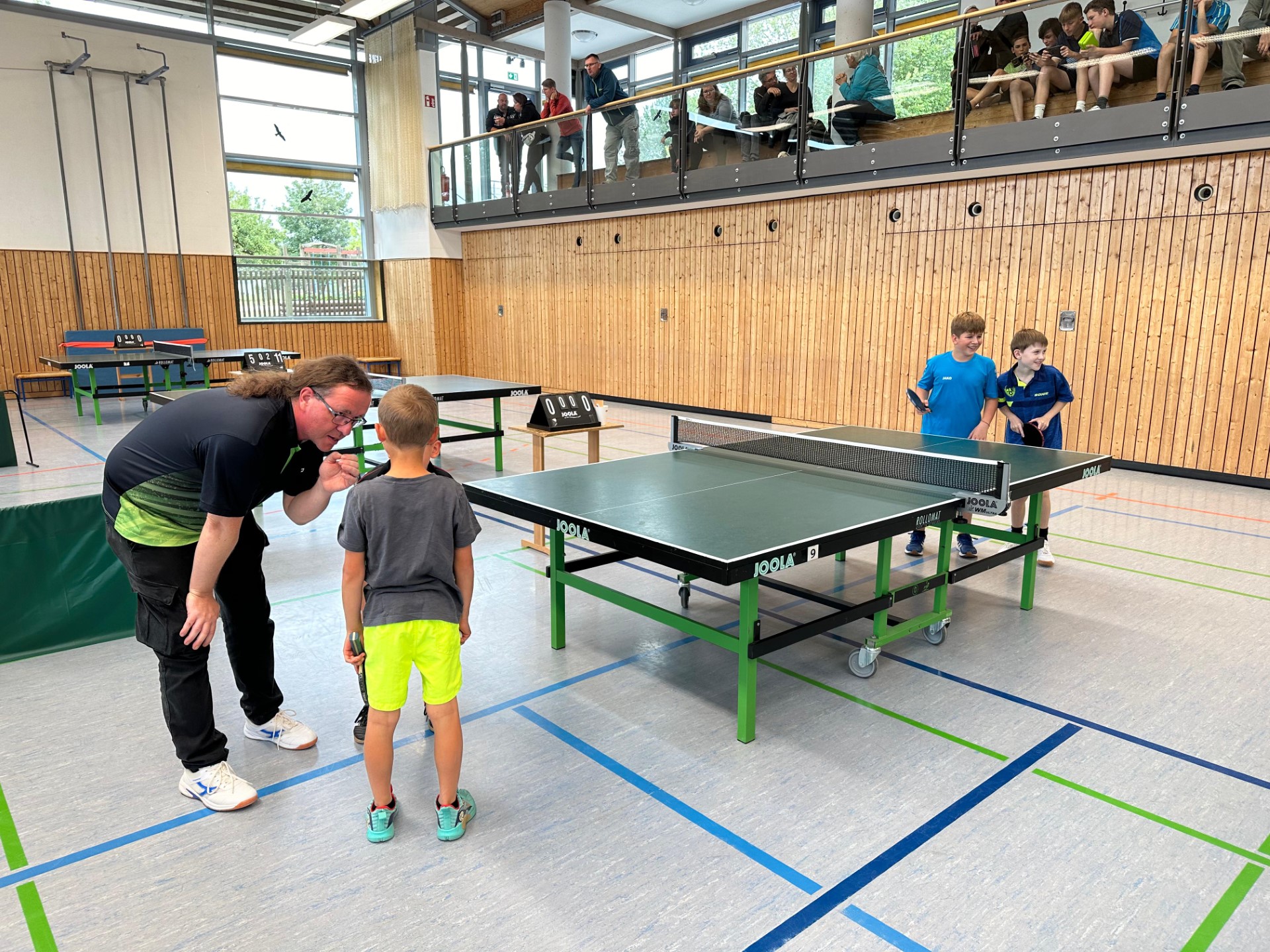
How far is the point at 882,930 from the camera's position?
225 centimetres

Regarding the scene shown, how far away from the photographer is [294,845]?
2586 millimetres

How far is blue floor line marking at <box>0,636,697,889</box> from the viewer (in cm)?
248

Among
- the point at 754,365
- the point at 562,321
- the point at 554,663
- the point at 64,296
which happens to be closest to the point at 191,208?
the point at 64,296

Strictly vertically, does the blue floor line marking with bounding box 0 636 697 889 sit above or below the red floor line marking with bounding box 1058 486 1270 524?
above

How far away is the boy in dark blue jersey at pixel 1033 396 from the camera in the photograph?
17.1ft

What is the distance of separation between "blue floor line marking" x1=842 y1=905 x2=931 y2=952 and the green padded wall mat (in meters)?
3.78

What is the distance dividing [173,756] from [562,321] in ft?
40.5

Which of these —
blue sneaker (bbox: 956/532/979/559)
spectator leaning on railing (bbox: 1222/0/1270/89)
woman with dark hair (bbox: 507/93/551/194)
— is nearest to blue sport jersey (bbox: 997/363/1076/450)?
blue sneaker (bbox: 956/532/979/559)

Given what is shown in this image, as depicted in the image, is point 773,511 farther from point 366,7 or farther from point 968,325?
point 366,7

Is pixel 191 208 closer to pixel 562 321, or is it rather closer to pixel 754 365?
pixel 562 321

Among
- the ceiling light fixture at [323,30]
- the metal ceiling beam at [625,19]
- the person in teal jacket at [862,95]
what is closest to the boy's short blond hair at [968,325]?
the person in teal jacket at [862,95]

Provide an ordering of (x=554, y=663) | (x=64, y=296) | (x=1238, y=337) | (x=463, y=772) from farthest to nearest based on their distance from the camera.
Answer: (x=64, y=296) < (x=1238, y=337) < (x=554, y=663) < (x=463, y=772)

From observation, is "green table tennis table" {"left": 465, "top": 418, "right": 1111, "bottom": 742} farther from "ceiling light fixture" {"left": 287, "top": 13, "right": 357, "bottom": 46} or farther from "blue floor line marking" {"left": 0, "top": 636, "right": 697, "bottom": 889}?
"ceiling light fixture" {"left": 287, "top": 13, "right": 357, "bottom": 46}

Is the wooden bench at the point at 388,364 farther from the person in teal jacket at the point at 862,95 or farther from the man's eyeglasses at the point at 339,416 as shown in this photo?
the man's eyeglasses at the point at 339,416
